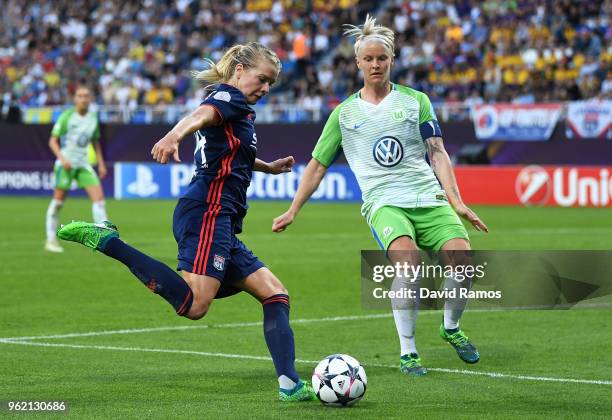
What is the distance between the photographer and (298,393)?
22.9ft

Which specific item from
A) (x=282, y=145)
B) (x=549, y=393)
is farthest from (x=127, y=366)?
(x=282, y=145)

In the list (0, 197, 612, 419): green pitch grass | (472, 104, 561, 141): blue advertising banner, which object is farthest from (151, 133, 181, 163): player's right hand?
(472, 104, 561, 141): blue advertising banner

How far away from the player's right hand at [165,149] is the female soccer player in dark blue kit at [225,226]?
643 millimetres

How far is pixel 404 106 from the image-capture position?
8422 millimetres

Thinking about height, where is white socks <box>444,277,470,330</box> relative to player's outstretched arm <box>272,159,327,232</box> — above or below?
below

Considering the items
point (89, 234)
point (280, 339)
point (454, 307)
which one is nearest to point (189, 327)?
point (454, 307)

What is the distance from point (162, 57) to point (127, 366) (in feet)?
102

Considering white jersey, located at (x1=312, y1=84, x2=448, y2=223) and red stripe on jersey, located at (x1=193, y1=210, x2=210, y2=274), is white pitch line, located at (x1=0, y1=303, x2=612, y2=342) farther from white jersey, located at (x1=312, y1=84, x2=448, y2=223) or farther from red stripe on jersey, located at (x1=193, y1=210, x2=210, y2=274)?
red stripe on jersey, located at (x1=193, y1=210, x2=210, y2=274)

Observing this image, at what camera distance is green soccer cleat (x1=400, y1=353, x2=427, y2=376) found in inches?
318

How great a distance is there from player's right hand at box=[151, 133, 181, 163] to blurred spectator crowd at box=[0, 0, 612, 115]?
76.3ft

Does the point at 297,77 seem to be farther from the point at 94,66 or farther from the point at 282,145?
the point at 94,66

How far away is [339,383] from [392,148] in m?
2.13

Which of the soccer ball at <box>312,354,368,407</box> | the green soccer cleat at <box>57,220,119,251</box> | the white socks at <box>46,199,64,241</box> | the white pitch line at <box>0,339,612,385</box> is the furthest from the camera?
the white socks at <box>46,199,64,241</box>

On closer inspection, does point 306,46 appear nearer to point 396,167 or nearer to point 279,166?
point 396,167
